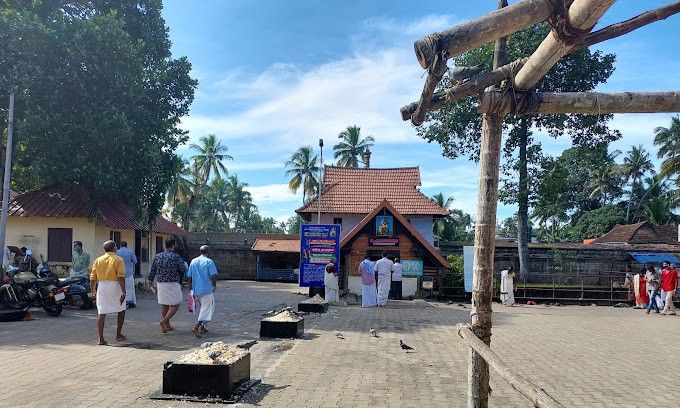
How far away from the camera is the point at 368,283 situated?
1717cm

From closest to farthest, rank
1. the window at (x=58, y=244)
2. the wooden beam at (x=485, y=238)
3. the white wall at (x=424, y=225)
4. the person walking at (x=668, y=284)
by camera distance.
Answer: the wooden beam at (x=485, y=238) → the person walking at (x=668, y=284) → the window at (x=58, y=244) → the white wall at (x=424, y=225)

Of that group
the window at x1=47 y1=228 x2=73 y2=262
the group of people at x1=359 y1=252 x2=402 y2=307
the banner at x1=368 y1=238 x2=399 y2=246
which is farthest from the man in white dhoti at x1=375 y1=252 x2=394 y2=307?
the window at x1=47 y1=228 x2=73 y2=262

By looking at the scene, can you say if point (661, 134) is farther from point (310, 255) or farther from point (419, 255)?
point (310, 255)

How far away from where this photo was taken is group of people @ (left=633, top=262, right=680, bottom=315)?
1755 cm

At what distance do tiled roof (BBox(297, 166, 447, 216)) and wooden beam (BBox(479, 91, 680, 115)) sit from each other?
2194 centimetres

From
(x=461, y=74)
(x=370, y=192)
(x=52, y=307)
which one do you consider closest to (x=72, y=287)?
(x=52, y=307)

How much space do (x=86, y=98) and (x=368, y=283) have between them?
11.2m

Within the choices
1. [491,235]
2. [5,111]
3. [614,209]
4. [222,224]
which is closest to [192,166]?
[222,224]

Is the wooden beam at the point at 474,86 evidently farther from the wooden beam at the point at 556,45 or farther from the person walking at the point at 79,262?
the person walking at the point at 79,262

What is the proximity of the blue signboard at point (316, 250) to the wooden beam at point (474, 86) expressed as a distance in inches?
513

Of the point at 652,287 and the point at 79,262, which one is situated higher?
the point at 79,262

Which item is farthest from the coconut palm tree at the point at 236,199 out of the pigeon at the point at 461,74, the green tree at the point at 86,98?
the pigeon at the point at 461,74

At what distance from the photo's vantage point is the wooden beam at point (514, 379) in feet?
11.0

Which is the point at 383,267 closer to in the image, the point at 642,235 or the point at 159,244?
the point at 159,244
